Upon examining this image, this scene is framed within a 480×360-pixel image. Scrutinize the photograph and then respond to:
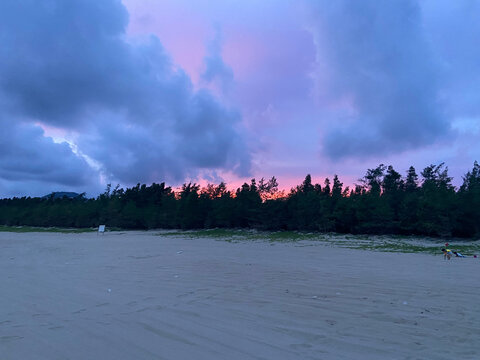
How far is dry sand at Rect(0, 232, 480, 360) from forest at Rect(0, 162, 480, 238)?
20.7m

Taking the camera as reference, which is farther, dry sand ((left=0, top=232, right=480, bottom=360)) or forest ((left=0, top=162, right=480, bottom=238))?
forest ((left=0, top=162, right=480, bottom=238))

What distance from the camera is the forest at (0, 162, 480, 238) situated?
24766mm

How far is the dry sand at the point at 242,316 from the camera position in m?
3.44

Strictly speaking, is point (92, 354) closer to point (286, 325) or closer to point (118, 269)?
point (286, 325)

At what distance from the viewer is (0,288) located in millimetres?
6719

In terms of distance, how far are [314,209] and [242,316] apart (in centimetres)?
2862

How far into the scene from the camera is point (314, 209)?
32.0 metres

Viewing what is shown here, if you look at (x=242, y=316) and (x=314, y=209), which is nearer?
(x=242, y=316)

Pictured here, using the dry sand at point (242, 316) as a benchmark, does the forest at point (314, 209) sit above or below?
above

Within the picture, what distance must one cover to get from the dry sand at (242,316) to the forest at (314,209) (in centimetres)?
2066

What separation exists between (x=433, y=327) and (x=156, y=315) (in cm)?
414

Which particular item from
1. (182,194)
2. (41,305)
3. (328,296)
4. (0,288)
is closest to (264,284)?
(328,296)

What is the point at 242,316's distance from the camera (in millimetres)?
4645

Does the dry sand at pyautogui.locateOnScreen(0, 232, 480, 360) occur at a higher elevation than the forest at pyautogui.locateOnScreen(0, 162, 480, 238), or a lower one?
lower
